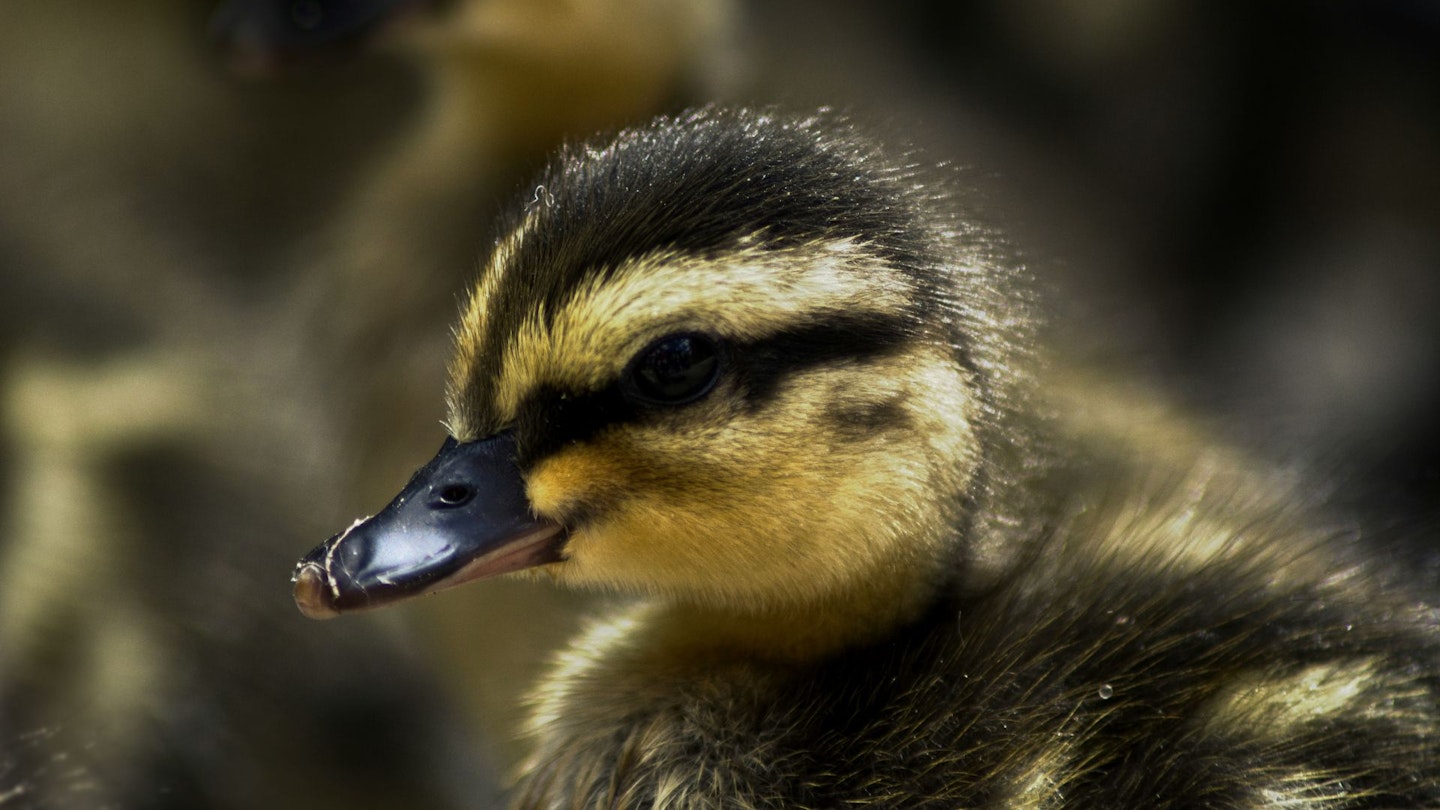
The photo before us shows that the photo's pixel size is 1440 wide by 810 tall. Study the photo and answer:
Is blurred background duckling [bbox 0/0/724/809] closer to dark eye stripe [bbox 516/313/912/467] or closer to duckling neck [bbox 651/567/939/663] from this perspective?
duckling neck [bbox 651/567/939/663]

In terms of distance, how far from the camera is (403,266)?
2.31 meters

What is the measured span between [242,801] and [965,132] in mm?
1662

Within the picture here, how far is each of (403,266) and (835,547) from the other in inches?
47.4

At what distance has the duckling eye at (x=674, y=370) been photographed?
120 cm

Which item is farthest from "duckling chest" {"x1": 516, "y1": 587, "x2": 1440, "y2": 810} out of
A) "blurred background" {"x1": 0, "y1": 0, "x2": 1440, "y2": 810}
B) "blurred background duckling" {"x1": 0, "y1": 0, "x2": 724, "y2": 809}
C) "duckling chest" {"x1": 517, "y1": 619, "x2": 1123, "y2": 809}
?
"blurred background duckling" {"x1": 0, "y1": 0, "x2": 724, "y2": 809}

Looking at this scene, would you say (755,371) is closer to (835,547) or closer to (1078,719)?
(835,547)

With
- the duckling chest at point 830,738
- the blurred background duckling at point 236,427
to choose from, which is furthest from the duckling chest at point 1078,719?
the blurred background duckling at point 236,427

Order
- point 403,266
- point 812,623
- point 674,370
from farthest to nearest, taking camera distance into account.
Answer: point 403,266 → point 812,623 → point 674,370

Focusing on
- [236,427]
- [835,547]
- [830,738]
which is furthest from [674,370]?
[236,427]

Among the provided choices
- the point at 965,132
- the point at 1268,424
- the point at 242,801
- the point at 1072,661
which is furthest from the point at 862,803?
the point at 965,132

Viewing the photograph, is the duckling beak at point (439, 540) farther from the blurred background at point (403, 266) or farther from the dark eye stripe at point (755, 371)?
the blurred background at point (403, 266)

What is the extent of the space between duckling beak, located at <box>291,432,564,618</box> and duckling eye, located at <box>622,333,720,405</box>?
0.13 metres

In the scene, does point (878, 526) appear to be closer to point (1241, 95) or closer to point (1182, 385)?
point (1182, 385)

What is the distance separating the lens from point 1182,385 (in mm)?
2002
